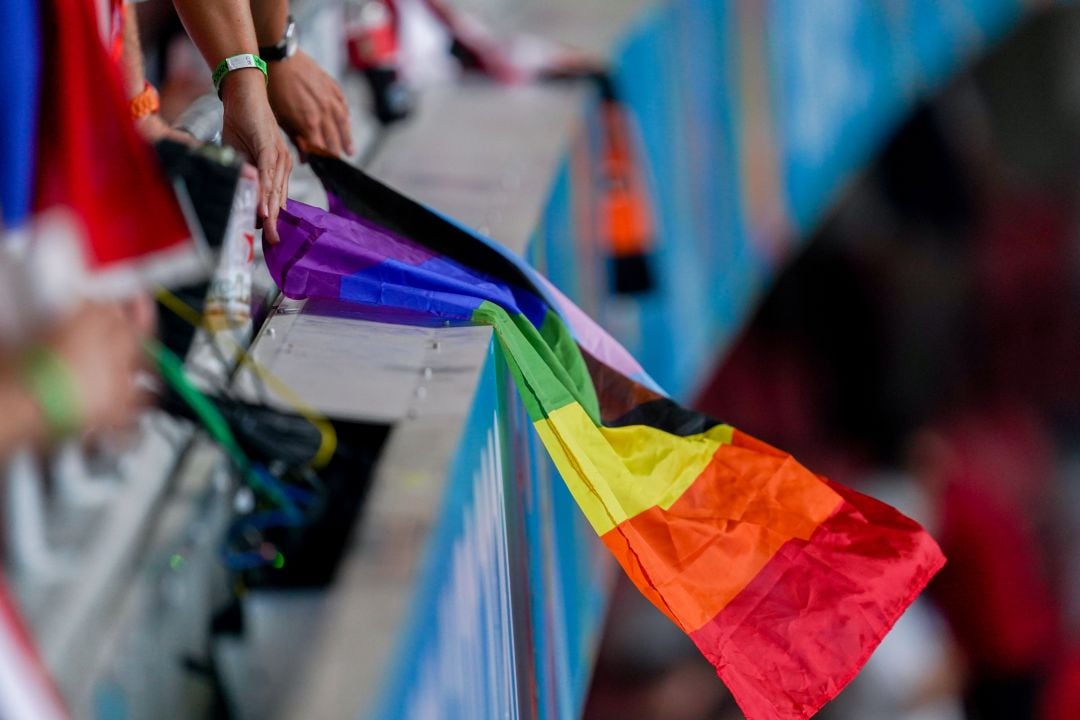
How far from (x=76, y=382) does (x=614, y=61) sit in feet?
8.89

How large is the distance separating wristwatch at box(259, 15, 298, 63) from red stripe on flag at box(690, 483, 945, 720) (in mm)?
862

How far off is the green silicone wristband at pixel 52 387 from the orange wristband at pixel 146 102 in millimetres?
687

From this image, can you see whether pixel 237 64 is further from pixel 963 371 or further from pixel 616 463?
pixel 963 371

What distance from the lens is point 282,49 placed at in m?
1.77

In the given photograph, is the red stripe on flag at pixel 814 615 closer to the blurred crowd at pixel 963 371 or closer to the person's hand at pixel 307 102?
the person's hand at pixel 307 102

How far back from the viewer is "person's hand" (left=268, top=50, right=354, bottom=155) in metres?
1.78

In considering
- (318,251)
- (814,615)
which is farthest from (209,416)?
(814,615)

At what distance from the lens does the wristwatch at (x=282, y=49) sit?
1762mm

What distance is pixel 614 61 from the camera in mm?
3432

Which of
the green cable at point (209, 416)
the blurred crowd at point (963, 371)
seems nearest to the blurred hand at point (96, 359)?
the green cable at point (209, 416)

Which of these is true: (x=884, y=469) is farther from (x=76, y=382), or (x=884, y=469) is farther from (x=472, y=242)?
(x=76, y=382)

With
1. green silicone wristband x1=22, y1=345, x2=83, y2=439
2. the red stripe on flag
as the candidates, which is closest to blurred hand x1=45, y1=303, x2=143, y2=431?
green silicone wristband x1=22, y1=345, x2=83, y2=439

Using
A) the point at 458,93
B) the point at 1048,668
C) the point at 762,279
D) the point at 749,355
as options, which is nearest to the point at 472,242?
the point at 458,93

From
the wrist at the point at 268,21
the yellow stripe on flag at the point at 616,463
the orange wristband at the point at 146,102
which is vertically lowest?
the yellow stripe on flag at the point at 616,463
